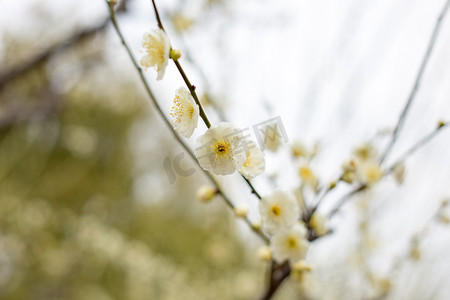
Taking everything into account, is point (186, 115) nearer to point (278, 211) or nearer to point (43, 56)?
point (278, 211)

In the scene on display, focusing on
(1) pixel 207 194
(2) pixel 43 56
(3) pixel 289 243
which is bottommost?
(3) pixel 289 243

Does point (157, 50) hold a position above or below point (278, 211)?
above

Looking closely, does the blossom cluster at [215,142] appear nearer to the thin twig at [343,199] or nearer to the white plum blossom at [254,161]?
the white plum blossom at [254,161]

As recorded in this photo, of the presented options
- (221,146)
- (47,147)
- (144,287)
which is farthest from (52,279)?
(221,146)

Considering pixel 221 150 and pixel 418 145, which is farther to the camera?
pixel 418 145

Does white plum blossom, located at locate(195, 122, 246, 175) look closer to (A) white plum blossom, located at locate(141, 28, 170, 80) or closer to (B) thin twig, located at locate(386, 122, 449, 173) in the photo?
(A) white plum blossom, located at locate(141, 28, 170, 80)

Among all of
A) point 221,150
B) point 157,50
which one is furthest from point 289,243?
point 157,50

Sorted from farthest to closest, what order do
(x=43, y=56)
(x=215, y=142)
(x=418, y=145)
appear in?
(x=43, y=56), (x=418, y=145), (x=215, y=142)

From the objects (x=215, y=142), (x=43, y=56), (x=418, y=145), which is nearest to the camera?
(x=215, y=142)
